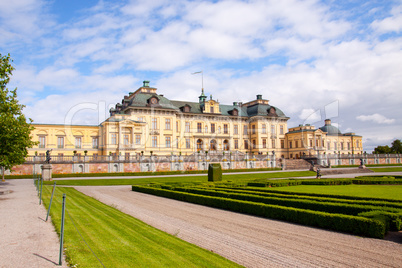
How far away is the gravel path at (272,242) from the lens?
694 centimetres

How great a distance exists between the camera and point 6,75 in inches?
784

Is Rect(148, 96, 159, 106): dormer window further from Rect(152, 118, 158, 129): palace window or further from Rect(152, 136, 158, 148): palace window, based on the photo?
Rect(152, 136, 158, 148): palace window

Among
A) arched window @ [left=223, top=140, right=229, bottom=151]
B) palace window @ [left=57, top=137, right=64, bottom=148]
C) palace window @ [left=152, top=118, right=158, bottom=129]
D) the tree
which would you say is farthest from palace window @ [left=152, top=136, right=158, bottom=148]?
Answer: the tree

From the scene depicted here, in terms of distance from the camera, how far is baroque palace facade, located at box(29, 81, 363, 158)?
4856 cm

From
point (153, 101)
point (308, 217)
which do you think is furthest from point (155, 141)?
point (308, 217)

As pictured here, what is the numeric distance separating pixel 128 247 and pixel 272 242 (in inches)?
155

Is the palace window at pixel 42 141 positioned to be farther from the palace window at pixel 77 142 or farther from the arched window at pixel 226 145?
the arched window at pixel 226 145

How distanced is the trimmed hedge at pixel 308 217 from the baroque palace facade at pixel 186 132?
31994mm

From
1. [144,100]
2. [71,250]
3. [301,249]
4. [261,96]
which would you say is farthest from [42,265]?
[261,96]

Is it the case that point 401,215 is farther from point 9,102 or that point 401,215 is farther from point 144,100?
point 144,100

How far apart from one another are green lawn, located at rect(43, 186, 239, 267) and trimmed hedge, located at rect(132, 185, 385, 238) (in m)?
4.75

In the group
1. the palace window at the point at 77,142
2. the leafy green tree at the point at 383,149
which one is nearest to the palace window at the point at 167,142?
the palace window at the point at 77,142

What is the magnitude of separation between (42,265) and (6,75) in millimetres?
18205

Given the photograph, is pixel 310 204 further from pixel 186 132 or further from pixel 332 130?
pixel 332 130
